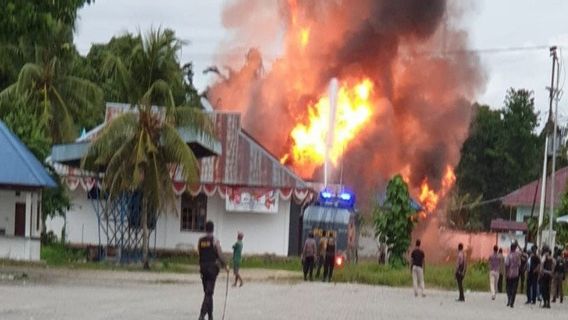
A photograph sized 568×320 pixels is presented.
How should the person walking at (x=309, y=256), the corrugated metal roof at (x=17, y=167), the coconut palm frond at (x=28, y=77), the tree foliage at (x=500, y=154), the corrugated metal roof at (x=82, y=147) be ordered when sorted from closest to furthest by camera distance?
the person walking at (x=309, y=256), the corrugated metal roof at (x=17, y=167), the corrugated metal roof at (x=82, y=147), the coconut palm frond at (x=28, y=77), the tree foliage at (x=500, y=154)

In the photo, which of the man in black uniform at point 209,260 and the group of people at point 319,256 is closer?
the man in black uniform at point 209,260

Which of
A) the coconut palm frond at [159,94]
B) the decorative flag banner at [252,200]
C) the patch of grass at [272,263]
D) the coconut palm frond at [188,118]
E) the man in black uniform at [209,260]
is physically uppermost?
the coconut palm frond at [159,94]

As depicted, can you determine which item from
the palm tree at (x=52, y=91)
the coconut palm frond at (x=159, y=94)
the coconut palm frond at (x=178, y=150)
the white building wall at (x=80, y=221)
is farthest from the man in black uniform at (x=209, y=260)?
the white building wall at (x=80, y=221)

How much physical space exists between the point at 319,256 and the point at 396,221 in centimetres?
649

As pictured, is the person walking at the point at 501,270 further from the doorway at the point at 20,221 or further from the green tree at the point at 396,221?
the doorway at the point at 20,221

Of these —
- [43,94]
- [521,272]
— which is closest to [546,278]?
[521,272]

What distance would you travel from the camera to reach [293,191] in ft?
153

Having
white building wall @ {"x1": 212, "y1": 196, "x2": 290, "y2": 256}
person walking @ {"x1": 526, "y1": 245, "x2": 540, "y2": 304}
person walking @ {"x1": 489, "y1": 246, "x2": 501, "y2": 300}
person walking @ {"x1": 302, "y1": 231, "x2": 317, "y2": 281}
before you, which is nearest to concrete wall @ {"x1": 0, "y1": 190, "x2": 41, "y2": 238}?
person walking @ {"x1": 302, "y1": 231, "x2": 317, "y2": 281}

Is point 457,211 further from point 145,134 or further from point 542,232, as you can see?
point 145,134

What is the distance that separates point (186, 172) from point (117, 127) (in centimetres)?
265

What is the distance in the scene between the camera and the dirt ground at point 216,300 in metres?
22.7

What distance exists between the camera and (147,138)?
38.3 m

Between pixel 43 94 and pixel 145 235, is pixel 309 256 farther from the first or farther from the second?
pixel 43 94

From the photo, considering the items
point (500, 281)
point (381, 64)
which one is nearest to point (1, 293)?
point (500, 281)
